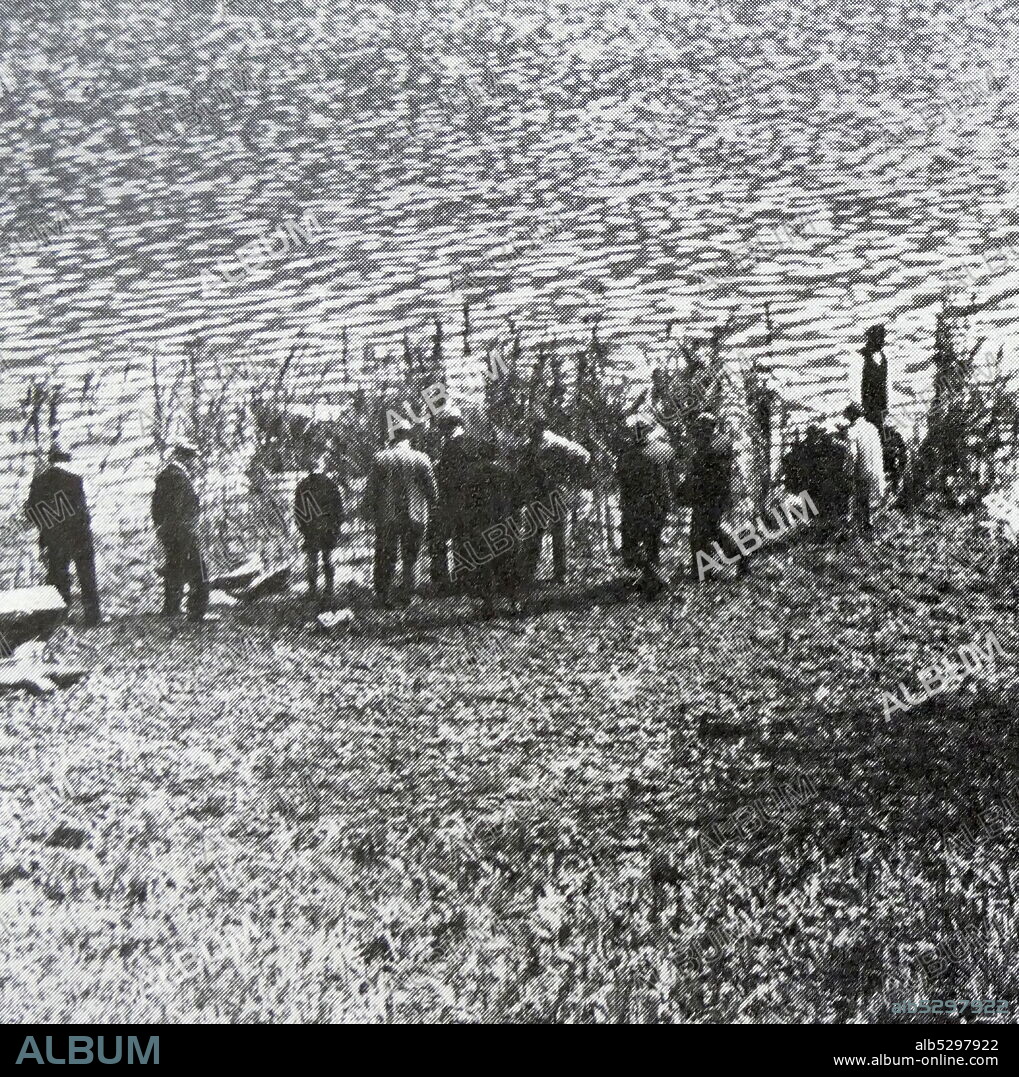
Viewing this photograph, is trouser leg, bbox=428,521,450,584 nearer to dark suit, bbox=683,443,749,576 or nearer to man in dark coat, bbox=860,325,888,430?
dark suit, bbox=683,443,749,576

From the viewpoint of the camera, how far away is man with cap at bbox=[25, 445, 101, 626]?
3.14 metres

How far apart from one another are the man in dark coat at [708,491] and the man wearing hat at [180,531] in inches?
56.1

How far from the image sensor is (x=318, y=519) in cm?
316

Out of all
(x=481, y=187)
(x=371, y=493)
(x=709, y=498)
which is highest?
(x=481, y=187)

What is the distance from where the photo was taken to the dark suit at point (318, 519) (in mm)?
3166

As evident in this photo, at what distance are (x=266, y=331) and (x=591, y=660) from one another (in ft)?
4.48

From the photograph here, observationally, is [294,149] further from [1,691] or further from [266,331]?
[1,691]

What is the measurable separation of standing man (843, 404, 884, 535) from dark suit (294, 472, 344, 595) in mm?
1498

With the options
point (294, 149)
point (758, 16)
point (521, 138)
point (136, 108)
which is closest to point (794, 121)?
point (758, 16)

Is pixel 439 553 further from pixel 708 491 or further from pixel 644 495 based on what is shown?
pixel 708 491

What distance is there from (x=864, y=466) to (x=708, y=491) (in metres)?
0.46

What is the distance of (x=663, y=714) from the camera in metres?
3.14

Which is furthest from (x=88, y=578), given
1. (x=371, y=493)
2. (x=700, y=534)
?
(x=700, y=534)

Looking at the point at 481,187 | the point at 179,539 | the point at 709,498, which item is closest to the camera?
the point at 179,539
